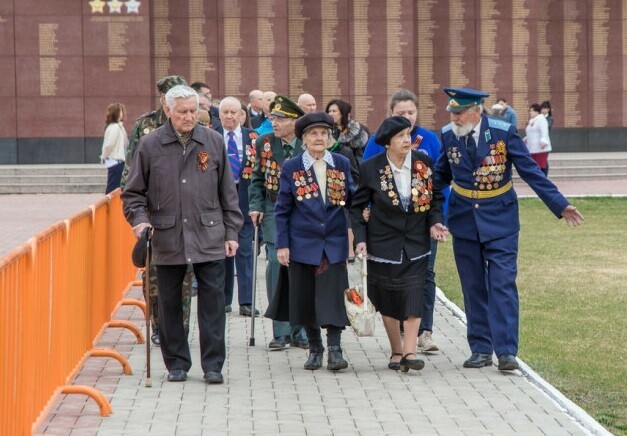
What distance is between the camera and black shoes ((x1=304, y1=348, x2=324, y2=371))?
10078mm

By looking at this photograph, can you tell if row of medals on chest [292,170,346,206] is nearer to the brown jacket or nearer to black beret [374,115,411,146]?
black beret [374,115,411,146]

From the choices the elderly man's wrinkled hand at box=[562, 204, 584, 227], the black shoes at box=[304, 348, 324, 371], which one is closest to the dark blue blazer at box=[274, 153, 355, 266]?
the black shoes at box=[304, 348, 324, 371]

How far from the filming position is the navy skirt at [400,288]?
32.7 ft

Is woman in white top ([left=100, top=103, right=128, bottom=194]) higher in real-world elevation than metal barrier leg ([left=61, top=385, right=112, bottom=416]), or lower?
higher

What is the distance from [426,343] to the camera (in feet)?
35.2

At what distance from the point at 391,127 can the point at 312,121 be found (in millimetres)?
569

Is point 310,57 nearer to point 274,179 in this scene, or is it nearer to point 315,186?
point 274,179

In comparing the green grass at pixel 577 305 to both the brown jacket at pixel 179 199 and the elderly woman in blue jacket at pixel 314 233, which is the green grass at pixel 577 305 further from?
the brown jacket at pixel 179 199

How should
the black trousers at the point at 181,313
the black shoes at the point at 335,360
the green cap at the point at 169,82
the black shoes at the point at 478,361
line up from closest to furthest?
the black trousers at the point at 181,313
the black shoes at the point at 335,360
the black shoes at the point at 478,361
the green cap at the point at 169,82

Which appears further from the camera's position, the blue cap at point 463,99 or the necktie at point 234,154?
the necktie at point 234,154

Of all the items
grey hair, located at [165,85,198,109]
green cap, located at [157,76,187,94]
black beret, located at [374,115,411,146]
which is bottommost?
black beret, located at [374,115,411,146]

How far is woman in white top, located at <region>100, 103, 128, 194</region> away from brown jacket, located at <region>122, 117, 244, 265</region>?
41.8 feet

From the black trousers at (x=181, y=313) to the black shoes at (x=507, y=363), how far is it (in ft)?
5.85

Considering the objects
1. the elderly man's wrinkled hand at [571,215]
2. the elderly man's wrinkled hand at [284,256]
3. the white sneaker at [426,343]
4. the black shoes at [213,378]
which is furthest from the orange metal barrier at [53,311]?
the elderly man's wrinkled hand at [571,215]
